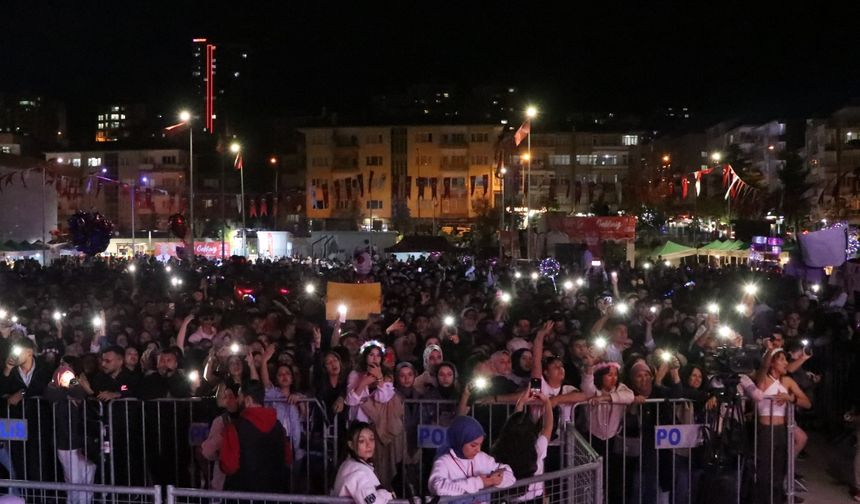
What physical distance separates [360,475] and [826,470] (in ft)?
21.0

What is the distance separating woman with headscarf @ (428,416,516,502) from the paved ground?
4.51 meters

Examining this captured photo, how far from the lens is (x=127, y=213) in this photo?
75562 mm

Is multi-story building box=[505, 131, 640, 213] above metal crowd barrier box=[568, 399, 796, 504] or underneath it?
above

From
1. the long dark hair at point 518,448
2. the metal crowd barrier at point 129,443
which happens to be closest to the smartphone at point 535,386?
the long dark hair at point 518,448

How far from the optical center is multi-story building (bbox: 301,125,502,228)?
7369cm

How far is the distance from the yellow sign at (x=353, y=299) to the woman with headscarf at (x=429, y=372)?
3.45 meters

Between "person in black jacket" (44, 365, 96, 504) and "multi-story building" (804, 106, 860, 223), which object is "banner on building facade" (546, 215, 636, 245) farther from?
"multi-story building" (804, 106, 860, 223)

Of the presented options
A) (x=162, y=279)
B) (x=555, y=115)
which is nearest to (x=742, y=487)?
(x=162, y=279)

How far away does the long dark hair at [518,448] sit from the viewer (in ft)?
18.5

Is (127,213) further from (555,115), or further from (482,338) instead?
(482,338)

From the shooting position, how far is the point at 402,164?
75.2 m

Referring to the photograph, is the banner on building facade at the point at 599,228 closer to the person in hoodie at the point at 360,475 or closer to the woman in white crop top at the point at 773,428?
the woman in white crop top at the point at 773,428

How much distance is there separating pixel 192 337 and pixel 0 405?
11.3ft

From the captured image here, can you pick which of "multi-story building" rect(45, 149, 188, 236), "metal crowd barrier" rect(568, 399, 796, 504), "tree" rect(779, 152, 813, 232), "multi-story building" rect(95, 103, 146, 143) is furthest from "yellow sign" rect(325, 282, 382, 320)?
"multi-story building" rect(95, 103, 146, 143)
